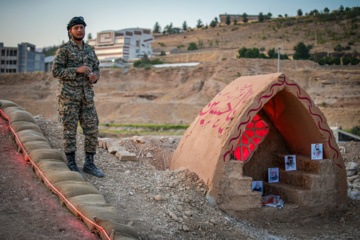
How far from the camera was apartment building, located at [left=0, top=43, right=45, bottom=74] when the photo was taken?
1702 inches

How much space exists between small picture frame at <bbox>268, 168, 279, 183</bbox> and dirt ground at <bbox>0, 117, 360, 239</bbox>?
88 centimetres

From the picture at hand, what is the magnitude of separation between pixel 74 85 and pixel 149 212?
2077 millimetres

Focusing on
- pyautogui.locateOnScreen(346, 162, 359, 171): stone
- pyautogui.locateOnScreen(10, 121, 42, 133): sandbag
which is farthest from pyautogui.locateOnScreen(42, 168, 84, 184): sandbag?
pyautogui.locateOnScreen(346, 162, 359, 171): stone

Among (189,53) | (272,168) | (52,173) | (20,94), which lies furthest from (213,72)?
(52,173)

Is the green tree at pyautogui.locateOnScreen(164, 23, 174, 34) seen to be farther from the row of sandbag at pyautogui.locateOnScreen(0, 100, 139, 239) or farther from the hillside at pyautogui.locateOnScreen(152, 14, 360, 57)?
the row of sandbag at pyautogui.locateOnScreen(0, 100, 139, 239)

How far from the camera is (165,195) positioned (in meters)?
4.79

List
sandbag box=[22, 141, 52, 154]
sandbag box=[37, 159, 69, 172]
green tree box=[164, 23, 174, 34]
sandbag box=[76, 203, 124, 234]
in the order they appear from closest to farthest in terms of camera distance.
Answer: sandbag box=[76, 203, 124, 234]
sandbag box=[37, 159, 69, 172]
sandbag box=[22, 141, 52, 154]
green tree box=[164, 23, 174, 34]

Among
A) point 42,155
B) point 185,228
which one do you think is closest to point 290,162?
point 185,228

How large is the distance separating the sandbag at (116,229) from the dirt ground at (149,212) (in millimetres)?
175

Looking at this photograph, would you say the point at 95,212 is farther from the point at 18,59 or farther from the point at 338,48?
the point at 18,59

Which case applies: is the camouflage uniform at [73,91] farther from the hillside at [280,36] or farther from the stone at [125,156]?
the hillside at [280,36]

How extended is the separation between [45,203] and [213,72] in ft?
118

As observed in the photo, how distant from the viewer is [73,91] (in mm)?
4707

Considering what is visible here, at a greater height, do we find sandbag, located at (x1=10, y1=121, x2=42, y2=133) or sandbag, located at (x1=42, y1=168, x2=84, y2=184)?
sandbag, located at (x1=10, y1=121, x2=42, y2=133)
